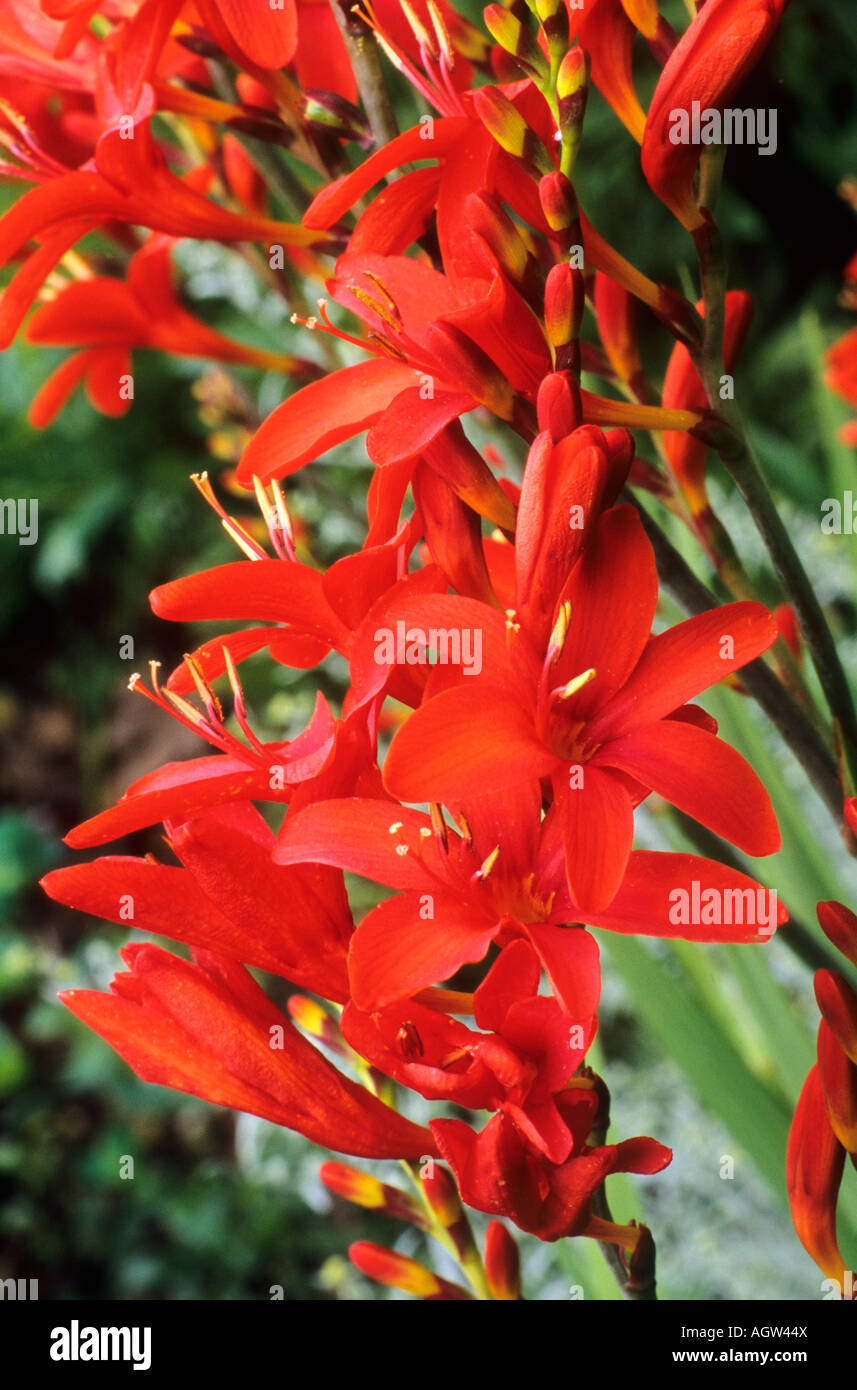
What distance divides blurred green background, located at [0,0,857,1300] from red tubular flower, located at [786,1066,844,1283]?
0.56 feet

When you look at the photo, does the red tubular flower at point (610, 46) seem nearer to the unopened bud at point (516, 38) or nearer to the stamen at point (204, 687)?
the unopened bud at point (516, 38)

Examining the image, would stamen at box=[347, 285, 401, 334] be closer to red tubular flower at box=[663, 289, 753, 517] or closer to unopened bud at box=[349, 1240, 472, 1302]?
red tubular flower at box=[663, 289, 753, 517]

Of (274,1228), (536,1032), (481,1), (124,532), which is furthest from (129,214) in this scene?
(124,532)

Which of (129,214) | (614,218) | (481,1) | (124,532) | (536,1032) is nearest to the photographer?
(536,1032)

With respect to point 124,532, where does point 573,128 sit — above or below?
below

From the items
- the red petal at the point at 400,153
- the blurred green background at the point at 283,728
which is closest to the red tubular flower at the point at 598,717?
the red petal at the point at 400,153

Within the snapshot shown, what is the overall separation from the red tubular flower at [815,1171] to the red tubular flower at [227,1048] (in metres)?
0.11

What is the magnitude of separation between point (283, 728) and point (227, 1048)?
1.09 meters

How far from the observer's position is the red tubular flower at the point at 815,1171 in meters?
0.33

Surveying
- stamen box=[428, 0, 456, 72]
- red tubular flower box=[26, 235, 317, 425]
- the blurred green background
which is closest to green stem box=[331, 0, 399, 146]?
stamen box=[428, 0, 456, 72]

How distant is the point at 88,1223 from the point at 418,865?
105cm

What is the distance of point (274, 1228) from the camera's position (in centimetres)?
119

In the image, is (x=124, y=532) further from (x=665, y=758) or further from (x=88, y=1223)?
(x=665, y=758)

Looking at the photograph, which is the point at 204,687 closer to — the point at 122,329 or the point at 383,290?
the point at 383,290
